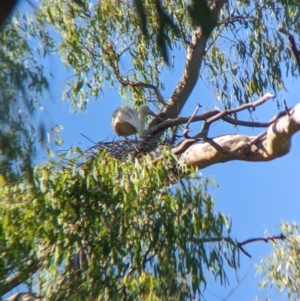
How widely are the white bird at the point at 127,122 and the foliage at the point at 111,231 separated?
3.11 feet

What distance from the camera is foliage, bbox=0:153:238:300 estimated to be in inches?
166

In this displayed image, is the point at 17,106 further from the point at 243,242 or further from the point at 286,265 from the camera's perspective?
the point at 286,265

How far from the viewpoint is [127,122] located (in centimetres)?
561

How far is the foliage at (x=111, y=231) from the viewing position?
422 cm

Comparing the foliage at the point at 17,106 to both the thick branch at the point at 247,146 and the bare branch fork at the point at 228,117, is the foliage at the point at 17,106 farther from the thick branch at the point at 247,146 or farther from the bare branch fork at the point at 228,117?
the thick branch at the point at 247,146

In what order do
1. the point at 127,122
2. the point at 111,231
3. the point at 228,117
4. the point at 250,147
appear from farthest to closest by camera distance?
the point at 127,122 < the point at 250,147 < the point at 228,117 < the point at 111,231

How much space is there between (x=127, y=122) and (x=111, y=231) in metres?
1.40

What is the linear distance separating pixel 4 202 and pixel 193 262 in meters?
1.05

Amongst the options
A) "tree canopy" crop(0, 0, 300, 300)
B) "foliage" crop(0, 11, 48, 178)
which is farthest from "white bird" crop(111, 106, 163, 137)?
"foliage" crop(0, 11, 48, 178)

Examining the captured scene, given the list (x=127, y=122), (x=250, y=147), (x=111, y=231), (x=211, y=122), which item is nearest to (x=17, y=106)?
(x=111, y=231)

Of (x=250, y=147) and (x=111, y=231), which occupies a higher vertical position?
(x=250, y=147)

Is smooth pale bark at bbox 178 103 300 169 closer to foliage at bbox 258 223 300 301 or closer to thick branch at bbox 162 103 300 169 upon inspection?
thick branch at bbox 162 103 300 169

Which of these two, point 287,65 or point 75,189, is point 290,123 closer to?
point 75,189

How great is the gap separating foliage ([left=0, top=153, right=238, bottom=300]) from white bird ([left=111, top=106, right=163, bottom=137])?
0.95 metres
